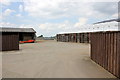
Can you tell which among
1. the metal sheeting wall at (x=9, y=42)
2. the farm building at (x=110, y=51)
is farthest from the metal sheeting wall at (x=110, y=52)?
the metal sheeting wall at (x=9, y=42)

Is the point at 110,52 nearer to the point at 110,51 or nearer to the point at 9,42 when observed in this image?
the point at 110,51

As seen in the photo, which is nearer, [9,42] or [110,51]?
[110,51]

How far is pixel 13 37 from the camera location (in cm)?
1867

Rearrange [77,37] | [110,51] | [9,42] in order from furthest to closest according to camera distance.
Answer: [77,37] → [9,42] → [110,51]

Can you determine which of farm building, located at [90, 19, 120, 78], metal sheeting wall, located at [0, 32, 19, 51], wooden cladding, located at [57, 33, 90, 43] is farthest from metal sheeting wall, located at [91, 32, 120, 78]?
wooden cladding, located at [57, 33, 90, 43]

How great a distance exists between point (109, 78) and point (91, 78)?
812mm

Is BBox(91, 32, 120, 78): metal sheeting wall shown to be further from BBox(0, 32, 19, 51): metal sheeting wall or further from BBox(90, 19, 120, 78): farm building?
BBox(0, 32, 19, 51): metal sheeting wall

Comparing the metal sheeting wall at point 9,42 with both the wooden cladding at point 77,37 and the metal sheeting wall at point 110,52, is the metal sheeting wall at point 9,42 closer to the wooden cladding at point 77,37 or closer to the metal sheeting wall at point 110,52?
the metal sheeting wall at point 110,52

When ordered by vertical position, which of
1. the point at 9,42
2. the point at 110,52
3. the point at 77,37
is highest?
the point at 77,37

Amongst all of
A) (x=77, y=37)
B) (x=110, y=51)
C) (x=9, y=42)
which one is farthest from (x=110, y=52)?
(x=77, y=37)

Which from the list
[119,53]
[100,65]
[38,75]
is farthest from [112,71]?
[38,75]

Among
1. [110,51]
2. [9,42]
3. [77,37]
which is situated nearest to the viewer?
[110,51]

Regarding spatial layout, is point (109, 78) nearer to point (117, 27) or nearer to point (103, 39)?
point (103, 39)

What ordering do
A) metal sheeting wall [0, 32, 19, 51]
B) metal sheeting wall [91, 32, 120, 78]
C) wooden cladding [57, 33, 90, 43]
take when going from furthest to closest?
wooden cladding [57, 33, 90, 43], metal sheeting wall [0, 32, 19, 51], metal sheeting wall [91, 32, 120, 78]
